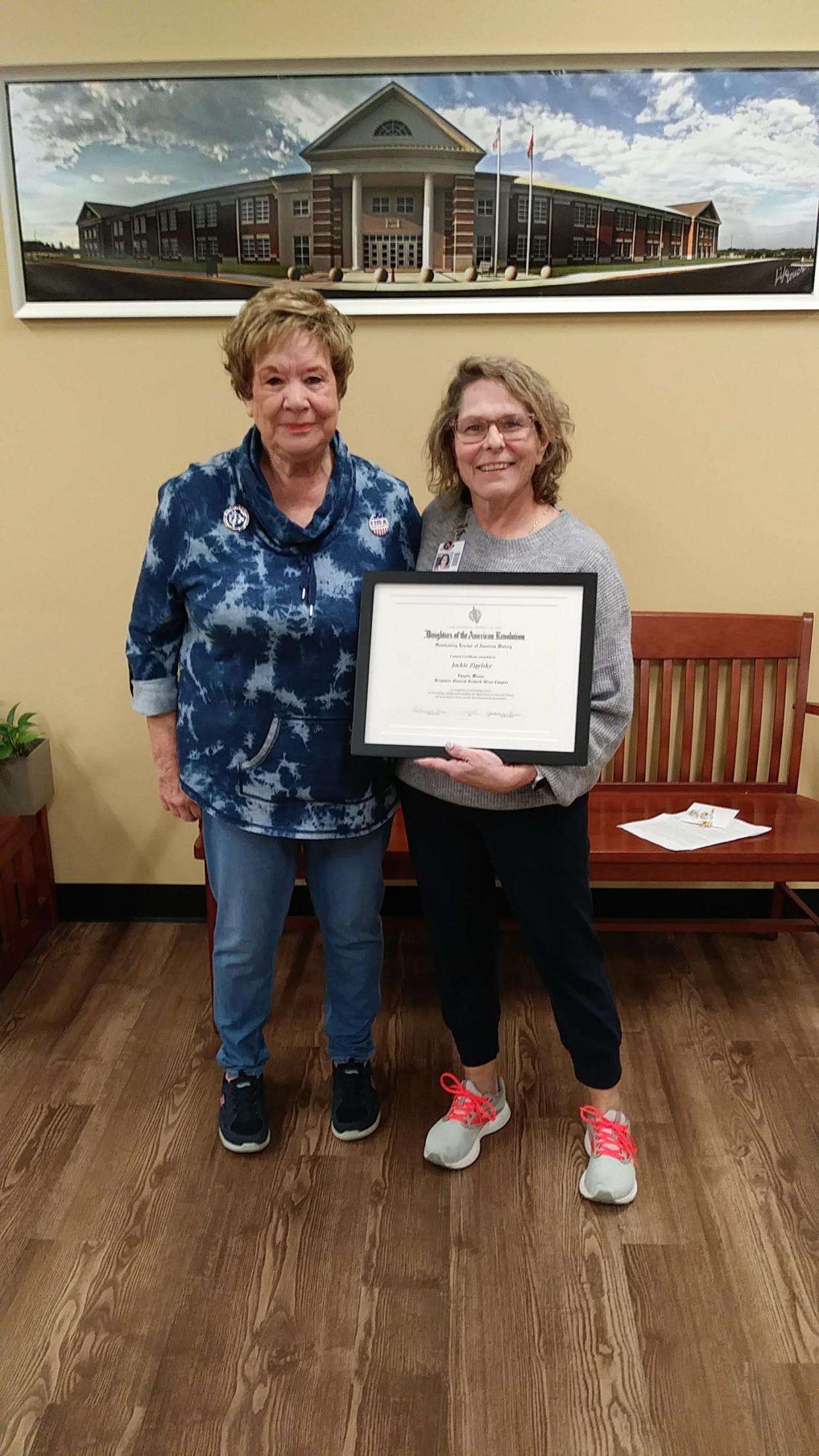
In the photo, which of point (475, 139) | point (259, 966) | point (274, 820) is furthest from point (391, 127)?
point (259, 966)

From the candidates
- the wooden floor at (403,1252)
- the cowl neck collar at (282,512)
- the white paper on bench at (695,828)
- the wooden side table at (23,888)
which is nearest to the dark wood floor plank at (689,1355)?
the wooden floor at (403,1252)

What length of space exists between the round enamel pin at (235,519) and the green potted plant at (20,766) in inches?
54.7

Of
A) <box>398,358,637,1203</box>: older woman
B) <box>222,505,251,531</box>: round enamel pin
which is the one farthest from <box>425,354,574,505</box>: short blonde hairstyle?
<box>222,505,251,531</box>: round enamel pin

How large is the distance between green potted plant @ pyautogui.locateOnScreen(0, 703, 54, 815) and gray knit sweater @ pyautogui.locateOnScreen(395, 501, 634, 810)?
156 cm

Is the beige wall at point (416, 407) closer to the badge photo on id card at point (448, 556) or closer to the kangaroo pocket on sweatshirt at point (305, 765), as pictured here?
the badge photo on id card at point (448, 556)

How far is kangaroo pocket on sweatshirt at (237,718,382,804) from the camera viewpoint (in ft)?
5.54

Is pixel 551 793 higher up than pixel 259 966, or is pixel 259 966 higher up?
pixel 551 793

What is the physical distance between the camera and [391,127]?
7.90ft

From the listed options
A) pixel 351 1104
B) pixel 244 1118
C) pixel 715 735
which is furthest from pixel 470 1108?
pixel 715 735

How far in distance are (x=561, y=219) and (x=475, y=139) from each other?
28cm

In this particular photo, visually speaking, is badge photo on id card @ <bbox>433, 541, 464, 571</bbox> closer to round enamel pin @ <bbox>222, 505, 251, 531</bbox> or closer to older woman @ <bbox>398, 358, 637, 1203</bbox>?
older woman @ <bbox>398, 358, 637, 1203</bbox>

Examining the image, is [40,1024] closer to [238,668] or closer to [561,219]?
[238,668]

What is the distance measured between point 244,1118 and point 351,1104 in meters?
0.22
